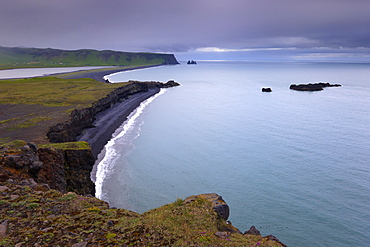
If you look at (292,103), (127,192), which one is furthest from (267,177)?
(292,103)

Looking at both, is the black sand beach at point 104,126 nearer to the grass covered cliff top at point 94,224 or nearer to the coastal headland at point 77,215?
the coastal headland at point 77,215

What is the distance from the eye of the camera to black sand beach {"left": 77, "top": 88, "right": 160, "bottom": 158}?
42.8 meters

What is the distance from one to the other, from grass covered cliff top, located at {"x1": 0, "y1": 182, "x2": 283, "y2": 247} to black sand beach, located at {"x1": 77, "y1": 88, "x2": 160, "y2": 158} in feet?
82.4

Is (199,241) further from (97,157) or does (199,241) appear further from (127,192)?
(97,157)

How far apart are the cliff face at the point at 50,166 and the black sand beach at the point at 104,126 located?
562 inches

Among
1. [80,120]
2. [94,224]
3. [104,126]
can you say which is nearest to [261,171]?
[94,224]

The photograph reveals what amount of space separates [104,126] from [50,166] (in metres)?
33.9

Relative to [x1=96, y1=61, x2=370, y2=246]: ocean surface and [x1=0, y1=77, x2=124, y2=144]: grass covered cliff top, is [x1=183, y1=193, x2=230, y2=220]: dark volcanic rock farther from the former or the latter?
[x1=0, y1=77, x2=124, y2=144]: grass covered cliff top

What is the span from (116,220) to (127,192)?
17.4m

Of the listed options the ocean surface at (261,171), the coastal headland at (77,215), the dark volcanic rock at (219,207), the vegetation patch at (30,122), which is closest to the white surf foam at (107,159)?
the ocean surface at (261,171)

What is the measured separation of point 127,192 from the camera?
93.5 ft

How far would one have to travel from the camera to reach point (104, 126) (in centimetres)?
5341

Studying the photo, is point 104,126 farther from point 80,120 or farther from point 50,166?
point 50,166

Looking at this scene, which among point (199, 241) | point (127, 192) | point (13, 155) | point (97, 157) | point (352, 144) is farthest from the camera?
point (352, 144)
